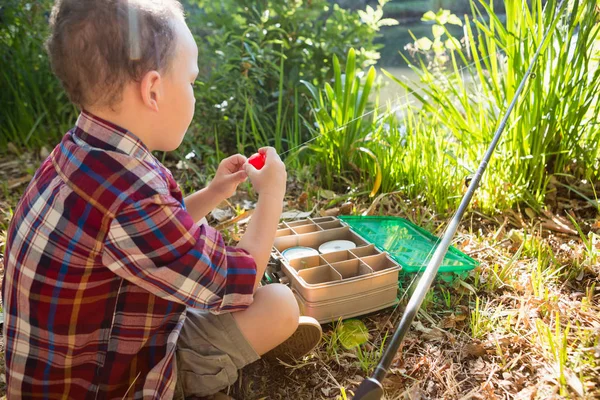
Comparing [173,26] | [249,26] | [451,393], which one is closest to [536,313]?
[451,393]

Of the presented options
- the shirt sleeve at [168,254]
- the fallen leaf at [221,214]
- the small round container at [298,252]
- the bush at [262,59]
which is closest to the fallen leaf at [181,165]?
the bush at [262,59]

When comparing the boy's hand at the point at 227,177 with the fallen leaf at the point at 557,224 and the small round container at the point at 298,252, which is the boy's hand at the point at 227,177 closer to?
the small round container at the point at 298,252

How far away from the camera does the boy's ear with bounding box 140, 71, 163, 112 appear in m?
0.89

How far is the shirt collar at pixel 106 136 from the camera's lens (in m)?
0.89

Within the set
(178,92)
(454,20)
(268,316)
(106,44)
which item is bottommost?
(268,316)

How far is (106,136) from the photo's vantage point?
2.92ft

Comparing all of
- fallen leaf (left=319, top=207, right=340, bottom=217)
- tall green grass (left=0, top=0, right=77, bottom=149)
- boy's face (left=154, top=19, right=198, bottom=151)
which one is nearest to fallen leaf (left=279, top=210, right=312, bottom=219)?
fallen leaf (left=319, top=207, right=340, bottom=217)

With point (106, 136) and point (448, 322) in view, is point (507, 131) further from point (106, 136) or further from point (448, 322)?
point (106, 136)

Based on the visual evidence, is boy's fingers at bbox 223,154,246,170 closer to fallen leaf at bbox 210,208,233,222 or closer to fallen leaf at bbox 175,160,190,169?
fallen leaf at bbox 210,208,233,222

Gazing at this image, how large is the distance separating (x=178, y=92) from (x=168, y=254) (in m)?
0.29

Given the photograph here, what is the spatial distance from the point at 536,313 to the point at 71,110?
7.03 feet

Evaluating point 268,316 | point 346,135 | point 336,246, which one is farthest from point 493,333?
point 346,135

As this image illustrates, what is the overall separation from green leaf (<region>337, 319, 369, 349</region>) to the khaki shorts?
0.89ft

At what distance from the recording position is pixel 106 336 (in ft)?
3.05
